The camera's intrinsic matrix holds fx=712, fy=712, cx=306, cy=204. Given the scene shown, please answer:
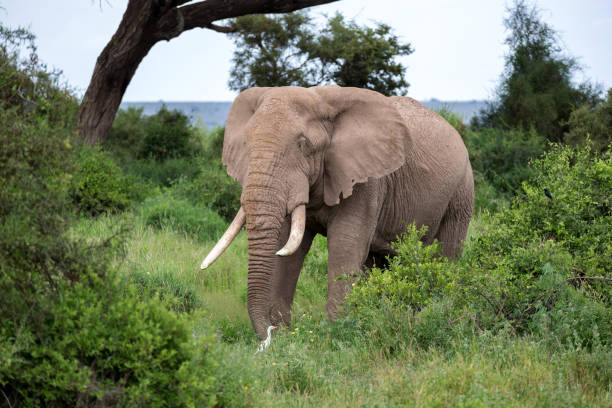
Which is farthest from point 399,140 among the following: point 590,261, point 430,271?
point 590,261

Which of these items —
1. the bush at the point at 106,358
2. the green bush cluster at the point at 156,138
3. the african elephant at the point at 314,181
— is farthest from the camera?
the green bush cluster at the point at 156,138

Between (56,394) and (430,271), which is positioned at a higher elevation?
(430,271)

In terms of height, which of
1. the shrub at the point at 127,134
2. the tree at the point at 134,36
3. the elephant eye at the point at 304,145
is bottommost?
the elephant eye at the point at 304,145

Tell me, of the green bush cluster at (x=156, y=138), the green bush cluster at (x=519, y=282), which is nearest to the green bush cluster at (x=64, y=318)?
the green bush cluster at (x=519, y=282)

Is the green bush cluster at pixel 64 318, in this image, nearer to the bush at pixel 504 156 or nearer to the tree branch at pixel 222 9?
the tree branch at pixel 222 9

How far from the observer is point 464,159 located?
8852mm

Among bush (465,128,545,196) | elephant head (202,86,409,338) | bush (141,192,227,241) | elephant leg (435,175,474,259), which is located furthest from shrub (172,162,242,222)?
bush (465,128,545,196)

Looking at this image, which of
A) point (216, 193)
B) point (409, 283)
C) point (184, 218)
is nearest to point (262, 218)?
point (409, 283)

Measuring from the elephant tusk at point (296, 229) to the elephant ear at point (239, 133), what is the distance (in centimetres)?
59

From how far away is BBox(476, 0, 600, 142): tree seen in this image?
2111 cm

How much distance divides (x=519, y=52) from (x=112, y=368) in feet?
69.2

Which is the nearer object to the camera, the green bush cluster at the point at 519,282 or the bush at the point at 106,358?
the bush at the point at 106,358

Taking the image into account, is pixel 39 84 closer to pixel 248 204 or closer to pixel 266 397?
pixel 248 204

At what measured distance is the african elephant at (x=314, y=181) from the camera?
6.09 metres
